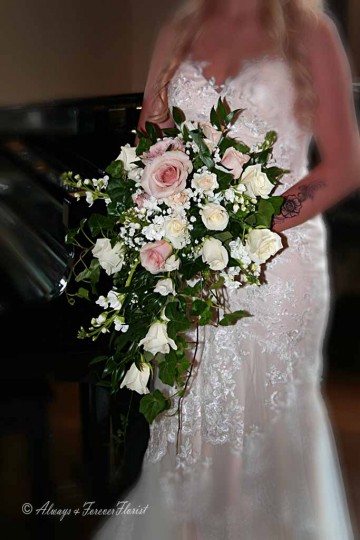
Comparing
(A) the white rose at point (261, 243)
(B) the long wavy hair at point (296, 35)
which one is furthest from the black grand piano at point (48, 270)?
(A) the white rose at point (261, 243)

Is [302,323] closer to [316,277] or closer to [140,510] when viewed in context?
[316,277]

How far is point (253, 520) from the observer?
1.71 meters

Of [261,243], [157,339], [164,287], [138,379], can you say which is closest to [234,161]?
[261,243]

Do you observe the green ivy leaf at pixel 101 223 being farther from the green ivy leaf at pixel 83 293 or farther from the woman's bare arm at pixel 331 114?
the woman's bare arm at pixel 331 114

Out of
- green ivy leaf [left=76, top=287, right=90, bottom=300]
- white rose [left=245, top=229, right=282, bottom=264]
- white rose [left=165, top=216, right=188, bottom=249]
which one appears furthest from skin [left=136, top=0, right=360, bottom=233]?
green ivy leaf [left=76, top=287, right=90, bottom=300]

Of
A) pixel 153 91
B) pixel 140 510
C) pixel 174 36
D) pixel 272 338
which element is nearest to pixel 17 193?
pixel 153 91

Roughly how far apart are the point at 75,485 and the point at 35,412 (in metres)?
0.21

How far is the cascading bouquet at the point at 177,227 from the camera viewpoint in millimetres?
1365

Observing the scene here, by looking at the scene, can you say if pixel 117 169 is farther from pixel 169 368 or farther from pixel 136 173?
pixel 169 368

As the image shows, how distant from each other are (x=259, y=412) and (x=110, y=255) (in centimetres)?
54

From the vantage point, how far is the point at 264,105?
61.2 inches

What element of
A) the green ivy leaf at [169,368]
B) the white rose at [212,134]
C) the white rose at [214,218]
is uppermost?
the white rose at [212,134]

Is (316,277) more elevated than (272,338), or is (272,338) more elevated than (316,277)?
(316,277)

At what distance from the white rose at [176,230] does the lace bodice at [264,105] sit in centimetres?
29
